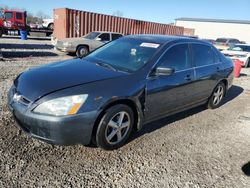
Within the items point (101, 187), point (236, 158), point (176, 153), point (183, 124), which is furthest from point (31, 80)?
point (236, 158)

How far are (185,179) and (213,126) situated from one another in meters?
1.97

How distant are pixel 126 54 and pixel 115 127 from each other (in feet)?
4.44

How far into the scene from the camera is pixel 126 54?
159 inches

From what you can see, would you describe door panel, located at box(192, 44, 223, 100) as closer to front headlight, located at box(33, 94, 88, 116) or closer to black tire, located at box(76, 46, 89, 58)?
front headlight, located at box(33, 94, 88, 116)

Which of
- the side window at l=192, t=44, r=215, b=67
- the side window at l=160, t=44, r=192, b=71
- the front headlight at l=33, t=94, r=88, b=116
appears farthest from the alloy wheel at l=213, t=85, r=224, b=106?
the front headlight at l=33, t=94, r=88, b=116

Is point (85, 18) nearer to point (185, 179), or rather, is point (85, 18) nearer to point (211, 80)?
point (211, 80)

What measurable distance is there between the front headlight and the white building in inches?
1974

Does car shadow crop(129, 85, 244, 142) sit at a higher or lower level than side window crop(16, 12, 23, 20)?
lower

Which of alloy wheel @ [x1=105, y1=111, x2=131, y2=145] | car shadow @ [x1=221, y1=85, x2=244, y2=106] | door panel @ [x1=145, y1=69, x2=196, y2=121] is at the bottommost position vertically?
car shadow @ [x1=221, y1=85, x2=244, y2=106]

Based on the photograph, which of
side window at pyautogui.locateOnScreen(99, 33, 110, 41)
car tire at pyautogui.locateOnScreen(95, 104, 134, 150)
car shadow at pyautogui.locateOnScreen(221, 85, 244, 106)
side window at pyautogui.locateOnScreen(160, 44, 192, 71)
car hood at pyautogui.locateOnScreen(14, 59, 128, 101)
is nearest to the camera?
car hood at pyautogui.locateOnScreen(14, 59, 128, 101)

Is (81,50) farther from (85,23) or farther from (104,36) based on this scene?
(85,23)

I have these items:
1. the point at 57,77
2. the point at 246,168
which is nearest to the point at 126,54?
the point at 57,77

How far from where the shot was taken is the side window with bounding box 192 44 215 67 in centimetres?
458

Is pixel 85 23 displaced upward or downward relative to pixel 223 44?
upward
